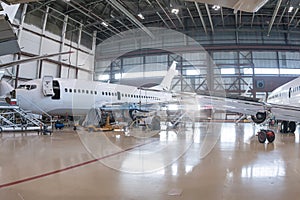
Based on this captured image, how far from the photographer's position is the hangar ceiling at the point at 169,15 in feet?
71.5

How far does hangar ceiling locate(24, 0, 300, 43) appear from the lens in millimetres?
21781

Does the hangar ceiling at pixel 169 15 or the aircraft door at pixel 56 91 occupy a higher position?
the hangar ceiling at pixel 169 15

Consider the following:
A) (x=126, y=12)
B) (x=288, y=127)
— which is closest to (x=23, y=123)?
(x=126, y=12)

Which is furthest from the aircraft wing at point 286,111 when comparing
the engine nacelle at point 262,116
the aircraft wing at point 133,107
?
the aircraft wing at point 133,107

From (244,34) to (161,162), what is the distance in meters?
30.2

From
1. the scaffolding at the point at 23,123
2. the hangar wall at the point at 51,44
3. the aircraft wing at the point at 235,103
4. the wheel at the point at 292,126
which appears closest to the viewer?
the aircraft wing at the point at 235,103

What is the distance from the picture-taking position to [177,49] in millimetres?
29719

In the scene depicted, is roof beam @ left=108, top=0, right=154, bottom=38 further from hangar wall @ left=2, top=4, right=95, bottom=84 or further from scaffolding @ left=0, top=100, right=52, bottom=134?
scaffolding @ left=0, top=100, right=52, bottom=134

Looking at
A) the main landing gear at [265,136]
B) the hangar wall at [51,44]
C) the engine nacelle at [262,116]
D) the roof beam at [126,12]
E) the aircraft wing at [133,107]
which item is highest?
the roof beam at [126,12]

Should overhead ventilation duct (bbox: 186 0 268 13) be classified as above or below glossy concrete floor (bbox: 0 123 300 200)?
above

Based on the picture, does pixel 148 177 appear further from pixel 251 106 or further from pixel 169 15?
pixel 169 15

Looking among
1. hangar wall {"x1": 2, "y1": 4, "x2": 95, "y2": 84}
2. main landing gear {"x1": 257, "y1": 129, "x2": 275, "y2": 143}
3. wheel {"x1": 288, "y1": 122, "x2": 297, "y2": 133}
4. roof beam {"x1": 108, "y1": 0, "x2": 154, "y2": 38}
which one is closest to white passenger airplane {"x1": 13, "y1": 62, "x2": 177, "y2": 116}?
hangar wall {"x1": 2, "y1": 4, "x2": 95, "y2": 84}

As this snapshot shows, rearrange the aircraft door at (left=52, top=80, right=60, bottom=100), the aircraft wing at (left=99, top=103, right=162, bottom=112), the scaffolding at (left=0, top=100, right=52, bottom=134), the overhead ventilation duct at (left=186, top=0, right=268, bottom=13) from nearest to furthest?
1. the overhead ventilation duct at (left=186, top=0, right=268, bottom=13)
2. the scaffolding at (left=0, top=100, right=52, bottom=134)
3. the aircraft door at (left=52, top=80, right=60, bottom=100)
4. the aircraft wing at (left=99, top=103, right=162, bottom=112)

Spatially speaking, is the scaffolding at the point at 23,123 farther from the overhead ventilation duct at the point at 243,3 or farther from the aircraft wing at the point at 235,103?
the overhead ventilation duct at the point at 243,3
